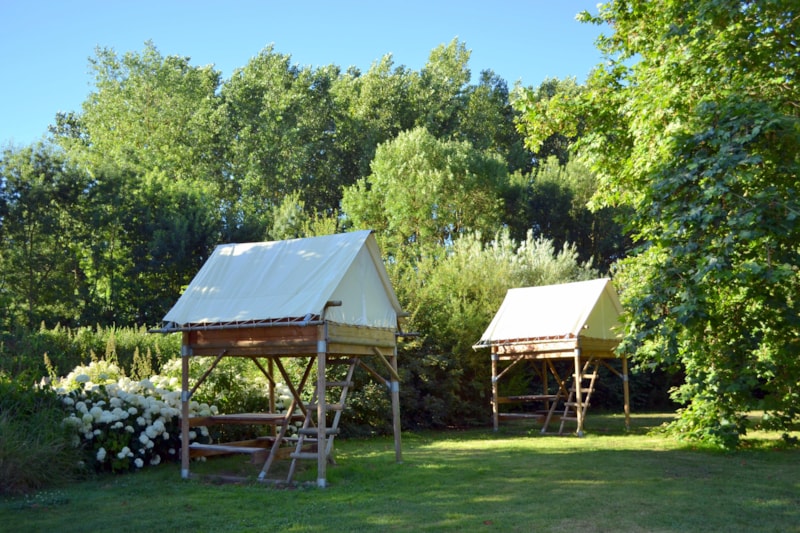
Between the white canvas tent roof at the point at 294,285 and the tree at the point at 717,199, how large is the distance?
404cm

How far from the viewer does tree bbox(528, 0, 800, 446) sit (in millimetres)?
9977

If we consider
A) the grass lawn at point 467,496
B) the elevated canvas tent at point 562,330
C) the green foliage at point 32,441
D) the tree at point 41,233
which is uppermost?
the tree at point 41,233

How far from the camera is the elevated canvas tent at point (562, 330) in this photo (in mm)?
15898

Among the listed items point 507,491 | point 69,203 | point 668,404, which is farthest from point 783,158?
point 69,203

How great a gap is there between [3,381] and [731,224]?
10485mm

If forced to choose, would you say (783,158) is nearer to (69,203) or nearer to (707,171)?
(707,171)

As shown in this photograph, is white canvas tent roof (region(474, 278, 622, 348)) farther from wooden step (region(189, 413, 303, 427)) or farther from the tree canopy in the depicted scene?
wooden step (region(189, 413, 303, 427))

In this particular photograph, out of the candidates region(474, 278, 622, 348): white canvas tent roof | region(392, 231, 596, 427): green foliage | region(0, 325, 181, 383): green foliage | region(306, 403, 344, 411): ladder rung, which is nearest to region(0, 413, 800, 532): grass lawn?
region(306, 403, 344, 411): ladder rung

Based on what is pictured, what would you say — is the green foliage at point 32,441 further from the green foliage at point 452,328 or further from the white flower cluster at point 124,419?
the green foliage at point 452,328

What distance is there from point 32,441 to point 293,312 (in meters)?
3.86

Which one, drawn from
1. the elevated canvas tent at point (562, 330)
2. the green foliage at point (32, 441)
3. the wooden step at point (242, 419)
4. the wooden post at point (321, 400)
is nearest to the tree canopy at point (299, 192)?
the elevated canvas tent at point (562, 330)

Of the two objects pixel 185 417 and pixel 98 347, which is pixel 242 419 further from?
pixel 98 347

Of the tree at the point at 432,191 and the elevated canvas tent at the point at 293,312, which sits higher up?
the tree at the point at 432,191

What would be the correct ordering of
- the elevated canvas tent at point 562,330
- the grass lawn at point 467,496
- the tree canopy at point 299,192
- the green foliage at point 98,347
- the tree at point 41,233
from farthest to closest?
the tree at point 41,233, the tree canopy at point 299,192, the green foliage at point 98,347, the elevated canvas tent at point 562,330, the grass lawn at point 467,496
